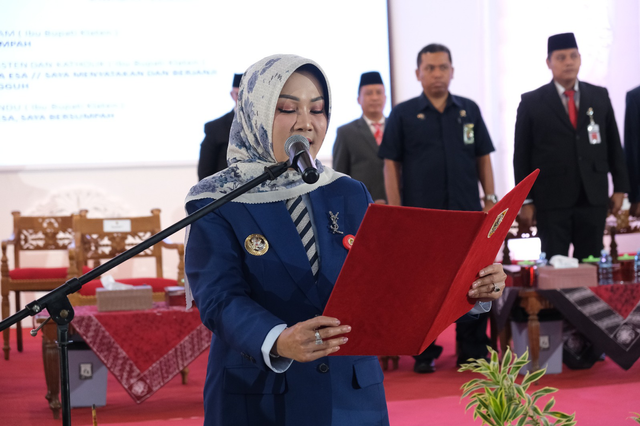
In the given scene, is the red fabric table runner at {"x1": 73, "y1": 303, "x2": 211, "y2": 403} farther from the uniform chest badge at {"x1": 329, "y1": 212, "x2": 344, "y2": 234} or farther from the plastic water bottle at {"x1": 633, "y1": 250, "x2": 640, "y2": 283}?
the plastic water bottle at {"x1": 633, "y1": 250, "x2": 640, "y2": 283}

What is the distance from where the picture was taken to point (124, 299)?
3.05 m

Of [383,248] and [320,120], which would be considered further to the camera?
[320,120]

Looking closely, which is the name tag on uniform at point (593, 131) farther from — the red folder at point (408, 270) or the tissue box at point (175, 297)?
the red folder at point (408, 270)

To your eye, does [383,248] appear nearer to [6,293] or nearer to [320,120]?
[320,120]

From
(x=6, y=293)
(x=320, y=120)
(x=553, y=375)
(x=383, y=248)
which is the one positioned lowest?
(x=553, y=375)

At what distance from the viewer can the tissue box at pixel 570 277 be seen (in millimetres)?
3316

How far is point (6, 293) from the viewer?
15.0ft

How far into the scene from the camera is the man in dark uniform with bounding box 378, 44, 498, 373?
3586 mm

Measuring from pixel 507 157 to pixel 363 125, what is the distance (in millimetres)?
2043

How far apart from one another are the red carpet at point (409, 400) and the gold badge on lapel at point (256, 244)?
1693 mm

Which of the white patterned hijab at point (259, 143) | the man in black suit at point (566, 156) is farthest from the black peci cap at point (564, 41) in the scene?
the white patterned hijab at point (259, 143)

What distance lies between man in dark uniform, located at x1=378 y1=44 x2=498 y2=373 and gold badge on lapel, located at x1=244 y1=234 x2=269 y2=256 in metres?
2.47

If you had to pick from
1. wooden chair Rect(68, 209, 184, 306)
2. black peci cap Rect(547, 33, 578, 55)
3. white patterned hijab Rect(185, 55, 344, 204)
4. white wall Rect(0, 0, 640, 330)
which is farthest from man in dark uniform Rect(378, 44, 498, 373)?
white patterned hijab Rect(185, 55, 344, 204)

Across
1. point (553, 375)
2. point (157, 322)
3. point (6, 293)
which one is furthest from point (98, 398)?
point (553, 375)
